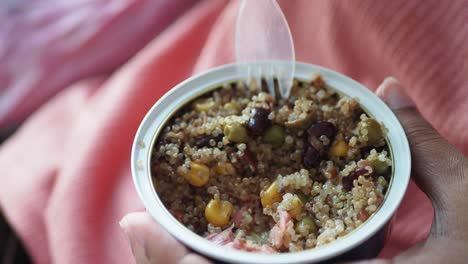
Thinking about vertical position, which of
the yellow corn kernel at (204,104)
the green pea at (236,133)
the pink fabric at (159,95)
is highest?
the yellow corn kernel at (204,104)

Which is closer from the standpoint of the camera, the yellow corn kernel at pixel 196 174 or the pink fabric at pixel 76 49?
the yellow corn kernel at pixel 196 174

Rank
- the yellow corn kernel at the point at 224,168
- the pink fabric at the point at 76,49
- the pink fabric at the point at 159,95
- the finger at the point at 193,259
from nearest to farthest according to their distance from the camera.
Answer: the finger at the point at 193,259
the yellow corn kernel at the point at 224,168
the pink fabric at the point at 159,95
the pink fabric at the point at 76,49

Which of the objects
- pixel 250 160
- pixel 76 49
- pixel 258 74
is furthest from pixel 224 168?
pixel 76 49

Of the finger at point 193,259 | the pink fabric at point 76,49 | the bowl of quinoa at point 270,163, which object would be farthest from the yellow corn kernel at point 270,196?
the pink fabric at point 76,49

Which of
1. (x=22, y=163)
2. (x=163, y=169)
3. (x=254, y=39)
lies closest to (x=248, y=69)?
(x=254, y=39)

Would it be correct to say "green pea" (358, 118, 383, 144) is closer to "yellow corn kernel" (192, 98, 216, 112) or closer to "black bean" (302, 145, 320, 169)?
"black bean" (302, 145, 320, 169)

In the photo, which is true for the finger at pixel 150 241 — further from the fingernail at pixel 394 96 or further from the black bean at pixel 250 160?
the fingernail at pixel 394 96

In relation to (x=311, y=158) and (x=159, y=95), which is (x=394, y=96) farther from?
(x=159, y=95)
